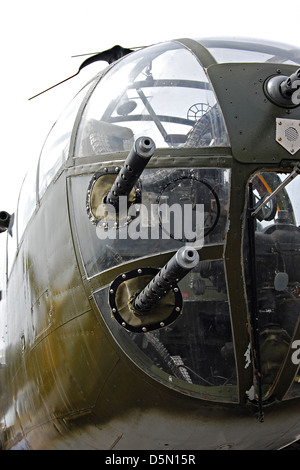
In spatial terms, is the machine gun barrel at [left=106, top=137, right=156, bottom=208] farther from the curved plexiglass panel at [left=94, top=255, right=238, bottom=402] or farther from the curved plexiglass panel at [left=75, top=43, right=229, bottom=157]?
the curved plexiglass panel at [left=94, top=255, right=238, bottom=402]

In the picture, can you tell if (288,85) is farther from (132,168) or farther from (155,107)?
(132,168)

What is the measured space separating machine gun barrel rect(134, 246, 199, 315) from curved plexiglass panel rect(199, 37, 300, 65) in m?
1.59

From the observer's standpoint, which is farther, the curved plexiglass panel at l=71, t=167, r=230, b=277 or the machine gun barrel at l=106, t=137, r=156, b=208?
the curved plexiglass panel at l=71, t=167, r=230, b=277

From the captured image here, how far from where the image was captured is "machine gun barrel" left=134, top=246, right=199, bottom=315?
3312mm

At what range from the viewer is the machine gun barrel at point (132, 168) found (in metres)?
3.34

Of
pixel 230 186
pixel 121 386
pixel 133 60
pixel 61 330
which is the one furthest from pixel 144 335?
pixel 133 60

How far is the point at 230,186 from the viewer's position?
3.89m

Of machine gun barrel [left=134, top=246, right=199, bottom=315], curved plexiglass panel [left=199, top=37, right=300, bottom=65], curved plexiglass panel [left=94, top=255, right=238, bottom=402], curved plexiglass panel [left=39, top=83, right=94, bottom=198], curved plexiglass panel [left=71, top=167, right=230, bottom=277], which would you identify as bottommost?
curved plexiglass panel [left=94, top=255, right=238, bottom=402]

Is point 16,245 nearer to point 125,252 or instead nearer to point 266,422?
point 125,252

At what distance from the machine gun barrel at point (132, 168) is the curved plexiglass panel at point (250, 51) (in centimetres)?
120

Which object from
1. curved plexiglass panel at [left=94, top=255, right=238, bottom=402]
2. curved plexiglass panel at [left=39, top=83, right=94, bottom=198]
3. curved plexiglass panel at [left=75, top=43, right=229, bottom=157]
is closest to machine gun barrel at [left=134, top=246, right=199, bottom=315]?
curved plexiglass panel at [left=94, top=255, right=238, bottom=402]

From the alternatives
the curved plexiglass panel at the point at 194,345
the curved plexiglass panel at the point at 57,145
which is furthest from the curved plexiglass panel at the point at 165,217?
the curved plexiglass panel at the point at 57,145

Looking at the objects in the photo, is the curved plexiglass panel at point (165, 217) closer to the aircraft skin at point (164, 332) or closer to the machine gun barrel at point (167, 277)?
the aircraft skin at point (164, 332)

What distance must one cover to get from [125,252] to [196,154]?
2.45 feet
